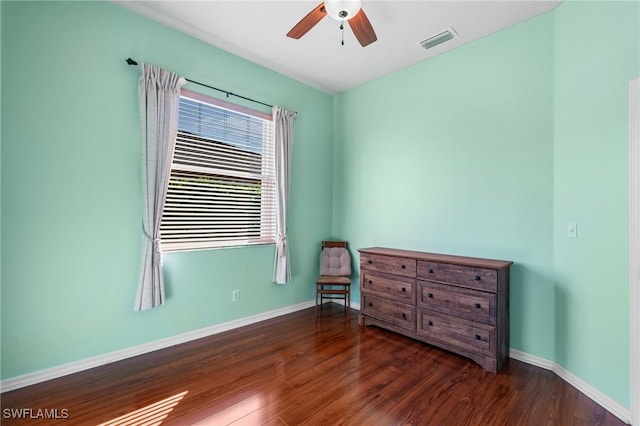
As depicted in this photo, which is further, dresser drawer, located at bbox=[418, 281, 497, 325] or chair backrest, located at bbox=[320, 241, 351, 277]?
chair backrest, located at bbox=[320, 241, 351, 277]

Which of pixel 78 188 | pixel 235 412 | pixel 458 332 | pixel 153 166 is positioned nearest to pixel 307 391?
pixel 235 412

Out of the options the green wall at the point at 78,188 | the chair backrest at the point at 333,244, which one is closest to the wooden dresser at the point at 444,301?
the chair backrest at the point at 333,244

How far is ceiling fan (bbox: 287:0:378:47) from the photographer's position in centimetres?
190

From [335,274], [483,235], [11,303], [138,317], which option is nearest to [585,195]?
[483,235]

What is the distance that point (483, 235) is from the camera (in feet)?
9.30

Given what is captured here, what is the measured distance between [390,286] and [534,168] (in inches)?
68.5

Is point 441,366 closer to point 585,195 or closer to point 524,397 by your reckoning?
point 524,397

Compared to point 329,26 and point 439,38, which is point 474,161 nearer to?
point 439,38

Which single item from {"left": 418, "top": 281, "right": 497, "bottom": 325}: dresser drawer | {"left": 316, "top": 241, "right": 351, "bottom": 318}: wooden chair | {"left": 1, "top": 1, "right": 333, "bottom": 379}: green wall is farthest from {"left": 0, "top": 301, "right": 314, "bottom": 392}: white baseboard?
{"left": 418, "top": 281, "right": 497, "bottom": 325}: dresser drawer

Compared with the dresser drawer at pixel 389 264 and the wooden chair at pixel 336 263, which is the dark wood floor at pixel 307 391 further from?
the wooden chair at pixel 336 263

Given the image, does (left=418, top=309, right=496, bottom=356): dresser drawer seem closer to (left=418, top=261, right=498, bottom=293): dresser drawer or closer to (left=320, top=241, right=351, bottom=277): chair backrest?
(left=418, top=261, right=498, bottom=293): dresser drawer

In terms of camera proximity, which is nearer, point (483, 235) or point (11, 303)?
point (11, 303)

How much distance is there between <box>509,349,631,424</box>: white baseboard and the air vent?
3.06 meters

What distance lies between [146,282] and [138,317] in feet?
1.18
